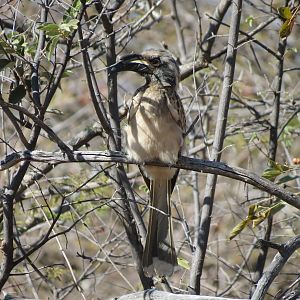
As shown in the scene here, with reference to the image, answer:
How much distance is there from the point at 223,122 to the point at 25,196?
157cm

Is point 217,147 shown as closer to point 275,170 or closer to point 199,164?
point 275,170

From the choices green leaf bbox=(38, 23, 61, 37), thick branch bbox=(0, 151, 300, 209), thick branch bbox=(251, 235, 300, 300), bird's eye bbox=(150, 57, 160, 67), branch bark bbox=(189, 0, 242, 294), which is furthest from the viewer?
bird's eye bbox=(150, 57, 160, 67)

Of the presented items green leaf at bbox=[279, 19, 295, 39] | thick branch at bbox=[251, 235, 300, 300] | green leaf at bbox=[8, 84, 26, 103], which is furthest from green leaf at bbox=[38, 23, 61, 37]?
thick branch at bbox=[251, 235, 300, 300]

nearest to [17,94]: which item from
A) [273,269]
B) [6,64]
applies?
[6,64]

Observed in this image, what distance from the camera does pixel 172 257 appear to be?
14.7 ft

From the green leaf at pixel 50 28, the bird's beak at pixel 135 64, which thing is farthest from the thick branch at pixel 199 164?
the bird's beak at pixel 135 64

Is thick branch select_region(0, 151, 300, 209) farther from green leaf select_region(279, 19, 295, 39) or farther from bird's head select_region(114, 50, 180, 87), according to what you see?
bird's head select_region(114, 50, 180, 87)

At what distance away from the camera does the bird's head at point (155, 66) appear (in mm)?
4500

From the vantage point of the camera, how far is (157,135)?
13.9ft

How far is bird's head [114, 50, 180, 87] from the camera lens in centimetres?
450

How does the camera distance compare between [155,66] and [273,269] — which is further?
[155,66]

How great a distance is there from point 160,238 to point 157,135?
0.67 meters

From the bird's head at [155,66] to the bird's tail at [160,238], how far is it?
2.04 feet

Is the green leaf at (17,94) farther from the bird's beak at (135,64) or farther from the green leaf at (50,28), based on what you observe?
the bird's beak at (135,64)
